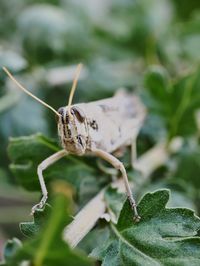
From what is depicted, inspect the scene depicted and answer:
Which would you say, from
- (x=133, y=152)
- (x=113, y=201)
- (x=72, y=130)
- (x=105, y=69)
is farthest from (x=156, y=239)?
(x=105, y=69)

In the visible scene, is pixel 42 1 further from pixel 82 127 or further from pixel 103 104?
pixel 82 127

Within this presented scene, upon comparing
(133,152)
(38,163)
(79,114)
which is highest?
(79,114)

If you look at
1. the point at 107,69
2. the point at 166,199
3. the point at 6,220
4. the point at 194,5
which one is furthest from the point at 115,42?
the point at 166,199

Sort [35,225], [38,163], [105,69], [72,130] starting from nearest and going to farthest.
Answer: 1. [35,225]
2. [72,130]
3. [38,163]
4. [105,69]

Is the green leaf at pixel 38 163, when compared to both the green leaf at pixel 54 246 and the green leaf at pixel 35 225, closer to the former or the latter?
the green leaf at pixel 35 225

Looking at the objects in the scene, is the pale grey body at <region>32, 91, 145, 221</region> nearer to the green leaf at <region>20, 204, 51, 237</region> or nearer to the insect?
the insect

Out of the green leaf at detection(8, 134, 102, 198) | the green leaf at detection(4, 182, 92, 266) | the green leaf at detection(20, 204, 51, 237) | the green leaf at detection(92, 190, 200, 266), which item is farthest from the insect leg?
the green leaf at detection(4, 182, 92, 266)

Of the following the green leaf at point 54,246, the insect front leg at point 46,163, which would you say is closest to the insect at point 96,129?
the insect front leg at point 46,163

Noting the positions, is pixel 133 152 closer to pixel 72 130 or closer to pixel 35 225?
pixel 72 130
